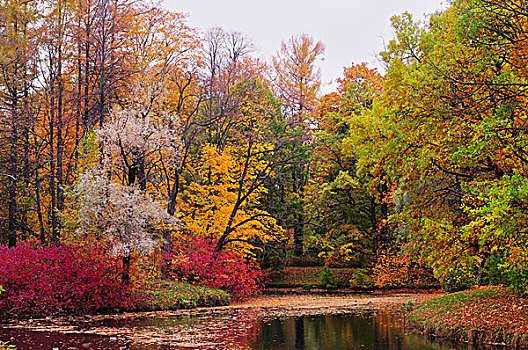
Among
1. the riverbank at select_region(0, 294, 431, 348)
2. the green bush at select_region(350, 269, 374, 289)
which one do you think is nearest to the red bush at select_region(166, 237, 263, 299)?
the riverbank at select_region(0, 294, 431, 348)

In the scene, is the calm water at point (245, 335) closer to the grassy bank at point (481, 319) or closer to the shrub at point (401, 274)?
the grassy bank at point (481, 319)

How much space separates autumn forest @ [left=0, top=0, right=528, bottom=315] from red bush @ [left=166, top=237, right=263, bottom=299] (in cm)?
11

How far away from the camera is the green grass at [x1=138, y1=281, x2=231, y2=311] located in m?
19.3

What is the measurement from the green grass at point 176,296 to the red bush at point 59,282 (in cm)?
102

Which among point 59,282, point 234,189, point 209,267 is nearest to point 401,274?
point 234,189

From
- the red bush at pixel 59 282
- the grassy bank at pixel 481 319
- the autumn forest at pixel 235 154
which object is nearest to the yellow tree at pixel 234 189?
the autumn forest at pixel 235 154

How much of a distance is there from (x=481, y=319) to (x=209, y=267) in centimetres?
1576

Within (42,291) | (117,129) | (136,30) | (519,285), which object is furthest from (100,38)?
(519,285)

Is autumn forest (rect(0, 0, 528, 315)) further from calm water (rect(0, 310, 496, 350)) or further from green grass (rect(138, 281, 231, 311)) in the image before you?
calm water (rect(0, 310, 496, 350))

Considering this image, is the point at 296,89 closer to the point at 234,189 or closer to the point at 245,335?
the point at 234,189

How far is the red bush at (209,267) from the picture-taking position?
24.2 m

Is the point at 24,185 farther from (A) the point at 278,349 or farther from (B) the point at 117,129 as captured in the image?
(A) the point at 278,349

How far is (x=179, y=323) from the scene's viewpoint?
595 inches

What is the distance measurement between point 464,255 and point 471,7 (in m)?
5.90
